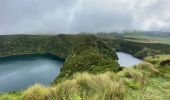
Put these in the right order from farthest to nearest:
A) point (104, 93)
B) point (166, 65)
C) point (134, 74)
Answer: point (166, 65), point (134, 74), point (104, 93)

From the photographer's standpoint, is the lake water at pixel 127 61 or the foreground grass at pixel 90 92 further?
the lake water at pixel 127 61

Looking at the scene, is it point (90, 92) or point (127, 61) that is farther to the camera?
point (127, 61)

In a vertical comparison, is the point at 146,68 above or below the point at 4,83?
above

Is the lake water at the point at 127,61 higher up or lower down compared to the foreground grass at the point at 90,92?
lower down

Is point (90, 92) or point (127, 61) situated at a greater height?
point (90, 92)

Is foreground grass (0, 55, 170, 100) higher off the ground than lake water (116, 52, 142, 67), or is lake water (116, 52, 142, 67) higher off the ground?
foreground grass (0, 55, 170, 100)

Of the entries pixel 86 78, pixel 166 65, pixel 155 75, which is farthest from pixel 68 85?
pixel 166 65

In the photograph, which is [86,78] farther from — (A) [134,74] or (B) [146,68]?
(B) [146,68]

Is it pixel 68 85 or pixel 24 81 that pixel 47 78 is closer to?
pixel 24 81

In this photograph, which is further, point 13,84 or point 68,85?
point 13,84

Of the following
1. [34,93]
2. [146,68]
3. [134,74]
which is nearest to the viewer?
[34,93]

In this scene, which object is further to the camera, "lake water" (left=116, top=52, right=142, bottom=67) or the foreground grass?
"lake water" (left=116, top=52, right=142, bottom=67)
